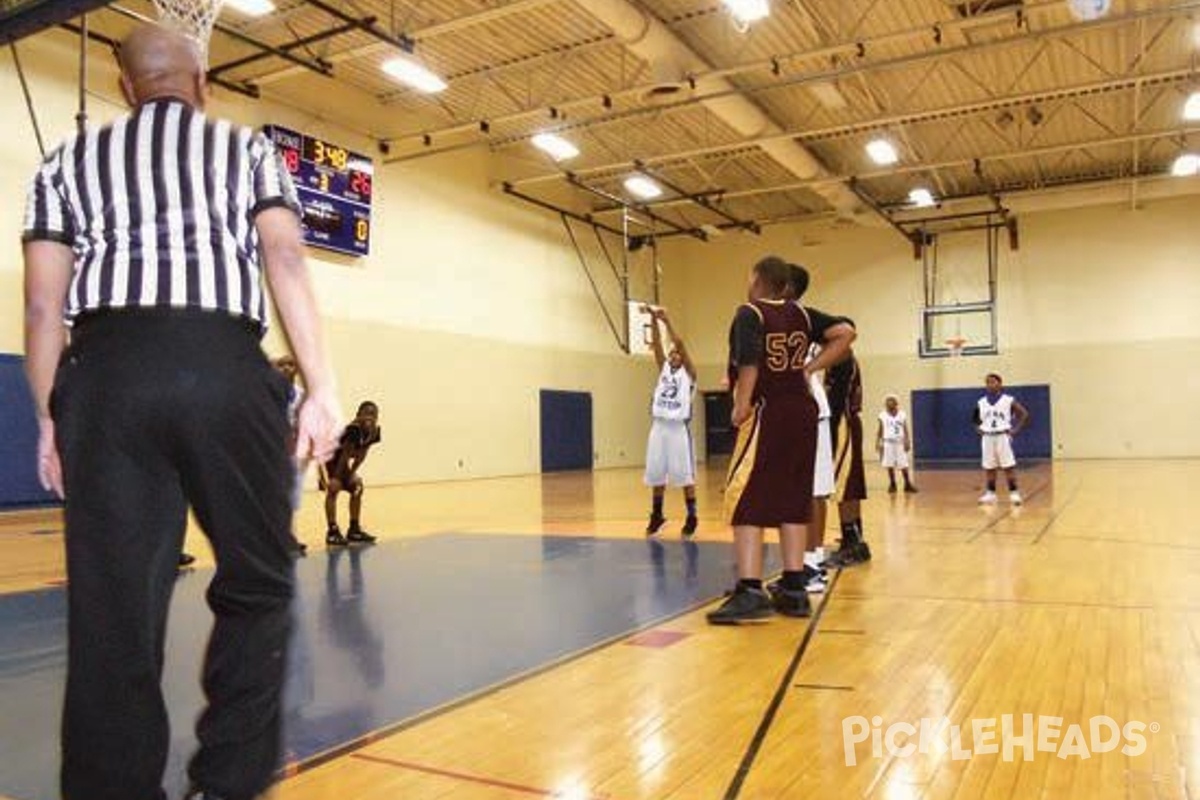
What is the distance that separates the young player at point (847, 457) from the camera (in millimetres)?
6332

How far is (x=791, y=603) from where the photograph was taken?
182 inches

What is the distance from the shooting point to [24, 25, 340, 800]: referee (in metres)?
1.78

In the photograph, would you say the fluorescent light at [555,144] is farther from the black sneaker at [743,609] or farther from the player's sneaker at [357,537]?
the black sneaker at [743,609]

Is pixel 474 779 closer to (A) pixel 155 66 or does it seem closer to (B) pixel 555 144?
(A) pixel 155 66

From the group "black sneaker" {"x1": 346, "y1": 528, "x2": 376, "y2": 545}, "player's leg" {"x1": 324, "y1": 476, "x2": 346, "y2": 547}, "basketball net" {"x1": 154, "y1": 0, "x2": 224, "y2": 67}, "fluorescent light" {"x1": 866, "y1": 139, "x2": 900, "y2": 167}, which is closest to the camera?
"basketball net" {"x1": 154, "y1": 0, "x2": 224, "y2": 67}

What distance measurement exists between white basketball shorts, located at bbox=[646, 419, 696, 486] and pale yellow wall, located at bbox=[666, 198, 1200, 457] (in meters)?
17.1

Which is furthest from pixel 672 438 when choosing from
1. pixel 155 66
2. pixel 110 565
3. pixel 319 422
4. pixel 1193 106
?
pixel 1193 106

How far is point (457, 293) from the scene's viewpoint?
60.6ft

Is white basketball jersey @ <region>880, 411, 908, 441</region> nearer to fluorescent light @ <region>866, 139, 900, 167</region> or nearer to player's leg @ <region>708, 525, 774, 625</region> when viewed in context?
fluorescent light @ <region>866, 139, 900, 167</region>

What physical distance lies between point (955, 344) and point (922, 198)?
173 inches

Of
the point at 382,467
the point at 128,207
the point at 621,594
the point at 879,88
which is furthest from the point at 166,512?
the point at 879,88

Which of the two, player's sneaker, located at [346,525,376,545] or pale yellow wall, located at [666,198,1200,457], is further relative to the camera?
pale yellow wall, located at [666,198,1200,457]

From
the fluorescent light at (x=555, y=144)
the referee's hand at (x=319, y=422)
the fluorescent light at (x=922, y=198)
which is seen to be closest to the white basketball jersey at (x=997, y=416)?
the fluorescent light at (x=555, y=144)

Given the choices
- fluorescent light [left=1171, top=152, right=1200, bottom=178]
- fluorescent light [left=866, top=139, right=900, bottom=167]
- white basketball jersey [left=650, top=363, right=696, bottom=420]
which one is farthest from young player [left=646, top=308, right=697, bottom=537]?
fluorescent light [left=1171, top=152, right=1200, bottom=178]
